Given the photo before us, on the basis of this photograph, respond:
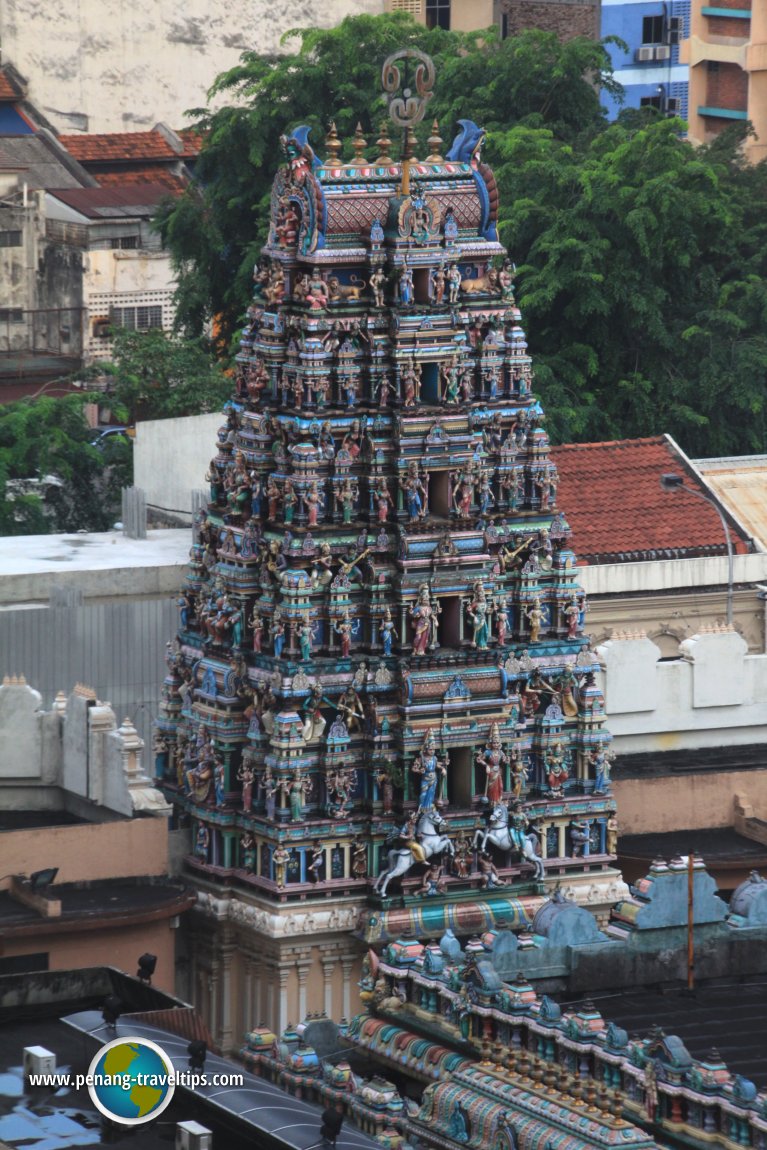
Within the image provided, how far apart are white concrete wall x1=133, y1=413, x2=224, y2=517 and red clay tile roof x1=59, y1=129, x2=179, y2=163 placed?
48588 mm

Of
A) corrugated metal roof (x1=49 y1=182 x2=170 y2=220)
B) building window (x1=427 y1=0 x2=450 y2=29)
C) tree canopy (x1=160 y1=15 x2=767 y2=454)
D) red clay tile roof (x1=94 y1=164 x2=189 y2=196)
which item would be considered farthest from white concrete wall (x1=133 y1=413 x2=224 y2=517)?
building window (x1=427 y1=0 x2=450 y2=29)

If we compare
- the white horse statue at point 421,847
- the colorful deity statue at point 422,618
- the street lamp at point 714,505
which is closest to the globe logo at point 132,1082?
the white horse statue at point 421,847

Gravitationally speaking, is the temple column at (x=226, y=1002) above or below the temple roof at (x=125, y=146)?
below

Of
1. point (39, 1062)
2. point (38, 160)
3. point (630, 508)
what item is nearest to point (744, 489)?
point (630, 508)

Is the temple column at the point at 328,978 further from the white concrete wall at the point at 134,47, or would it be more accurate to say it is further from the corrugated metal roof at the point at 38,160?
the white concrete wall at the point at 134,47

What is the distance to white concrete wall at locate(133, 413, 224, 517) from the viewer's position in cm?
8325

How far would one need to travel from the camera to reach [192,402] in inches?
3782

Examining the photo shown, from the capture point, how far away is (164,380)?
321 feet

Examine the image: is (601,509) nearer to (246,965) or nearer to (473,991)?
(246,965)

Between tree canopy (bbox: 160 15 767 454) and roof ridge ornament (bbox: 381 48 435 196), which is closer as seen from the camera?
roof ridge ornament (bbox: 381 48 435 196)

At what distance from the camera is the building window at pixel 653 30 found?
138375mm

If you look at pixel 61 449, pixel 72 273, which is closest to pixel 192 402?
pixel 61 449

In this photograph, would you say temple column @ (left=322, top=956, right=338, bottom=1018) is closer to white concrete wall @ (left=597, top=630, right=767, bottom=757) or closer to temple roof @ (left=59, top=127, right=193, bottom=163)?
white concrete wall @ (left=597, top=630, right=767, bottom=757)

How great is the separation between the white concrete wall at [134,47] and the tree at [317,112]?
872 inches
